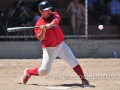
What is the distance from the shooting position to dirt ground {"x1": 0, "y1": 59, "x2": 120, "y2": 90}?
25.0 ft

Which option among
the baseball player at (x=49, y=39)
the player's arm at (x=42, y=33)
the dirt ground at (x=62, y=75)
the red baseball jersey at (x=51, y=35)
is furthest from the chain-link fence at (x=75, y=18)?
the player's arm at (x=42, y=33)

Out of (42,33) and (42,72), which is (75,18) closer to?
(42,72)

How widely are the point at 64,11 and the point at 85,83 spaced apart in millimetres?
5329

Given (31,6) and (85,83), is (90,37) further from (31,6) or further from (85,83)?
(85,83)

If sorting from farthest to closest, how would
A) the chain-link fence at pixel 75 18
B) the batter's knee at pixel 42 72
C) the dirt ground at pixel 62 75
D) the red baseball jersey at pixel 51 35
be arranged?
the chain-link fence at pixel 75 18 → the dirt ground at pixel 62 75 → the batter's knee at pixel 42 72 → the red baseball jersey at pixel 51 35

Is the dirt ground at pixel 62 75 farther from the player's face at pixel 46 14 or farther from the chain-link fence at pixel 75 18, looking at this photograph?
the player's face at pixel 46 14

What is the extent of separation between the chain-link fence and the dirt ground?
1216 mm

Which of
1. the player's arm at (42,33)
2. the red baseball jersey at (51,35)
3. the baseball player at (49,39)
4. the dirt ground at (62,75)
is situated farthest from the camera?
the dirt ground at (62,75)

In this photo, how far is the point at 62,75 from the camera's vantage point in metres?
9.02

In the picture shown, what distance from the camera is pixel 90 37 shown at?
12.2 m

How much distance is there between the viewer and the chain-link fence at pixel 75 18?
1201 cm

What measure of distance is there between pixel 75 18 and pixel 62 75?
339 centimetres

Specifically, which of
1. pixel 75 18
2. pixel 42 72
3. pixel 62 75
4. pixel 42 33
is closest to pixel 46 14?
pixel 42 33

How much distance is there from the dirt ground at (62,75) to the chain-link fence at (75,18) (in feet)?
3.99
